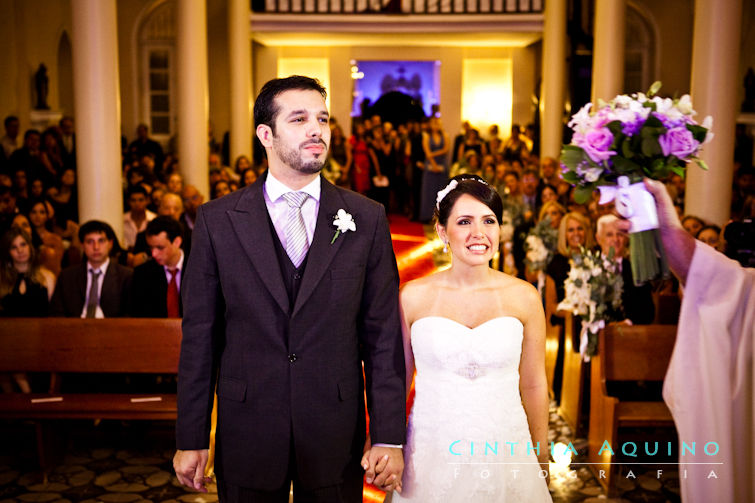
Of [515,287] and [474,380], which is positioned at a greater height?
[515,287]

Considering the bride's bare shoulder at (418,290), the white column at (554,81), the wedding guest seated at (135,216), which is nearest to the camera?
the bride's bare shoulder at (418,290)

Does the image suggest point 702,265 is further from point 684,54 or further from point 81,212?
point 684,54

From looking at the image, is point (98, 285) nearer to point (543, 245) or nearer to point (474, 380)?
point (474, 380)

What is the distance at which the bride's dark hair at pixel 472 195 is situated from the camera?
3.24m

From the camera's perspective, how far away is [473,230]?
321cm

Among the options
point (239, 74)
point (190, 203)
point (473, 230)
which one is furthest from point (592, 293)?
point (239, 74)

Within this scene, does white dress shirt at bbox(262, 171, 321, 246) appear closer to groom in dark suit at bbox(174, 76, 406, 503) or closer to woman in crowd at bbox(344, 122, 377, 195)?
groom in dark suit at bbox(174, 76, 406, 503)

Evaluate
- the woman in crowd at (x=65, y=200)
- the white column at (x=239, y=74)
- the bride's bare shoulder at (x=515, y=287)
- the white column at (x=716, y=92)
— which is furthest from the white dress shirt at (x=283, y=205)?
the white column at (x=239, y=74)

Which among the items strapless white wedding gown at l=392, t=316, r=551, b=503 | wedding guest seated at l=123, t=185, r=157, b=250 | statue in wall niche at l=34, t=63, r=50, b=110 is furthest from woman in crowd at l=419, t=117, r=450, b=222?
strapless white wedding gown at l=392, t=316, r=551, b=503

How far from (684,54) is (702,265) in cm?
1674

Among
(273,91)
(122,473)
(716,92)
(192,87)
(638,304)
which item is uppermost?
(192,87)

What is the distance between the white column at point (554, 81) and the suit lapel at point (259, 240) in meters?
13.4

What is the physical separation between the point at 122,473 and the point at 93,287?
159 cm

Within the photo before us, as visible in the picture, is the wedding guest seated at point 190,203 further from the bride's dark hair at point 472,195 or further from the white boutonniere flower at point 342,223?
the white boutonniere flower at point 342,223
